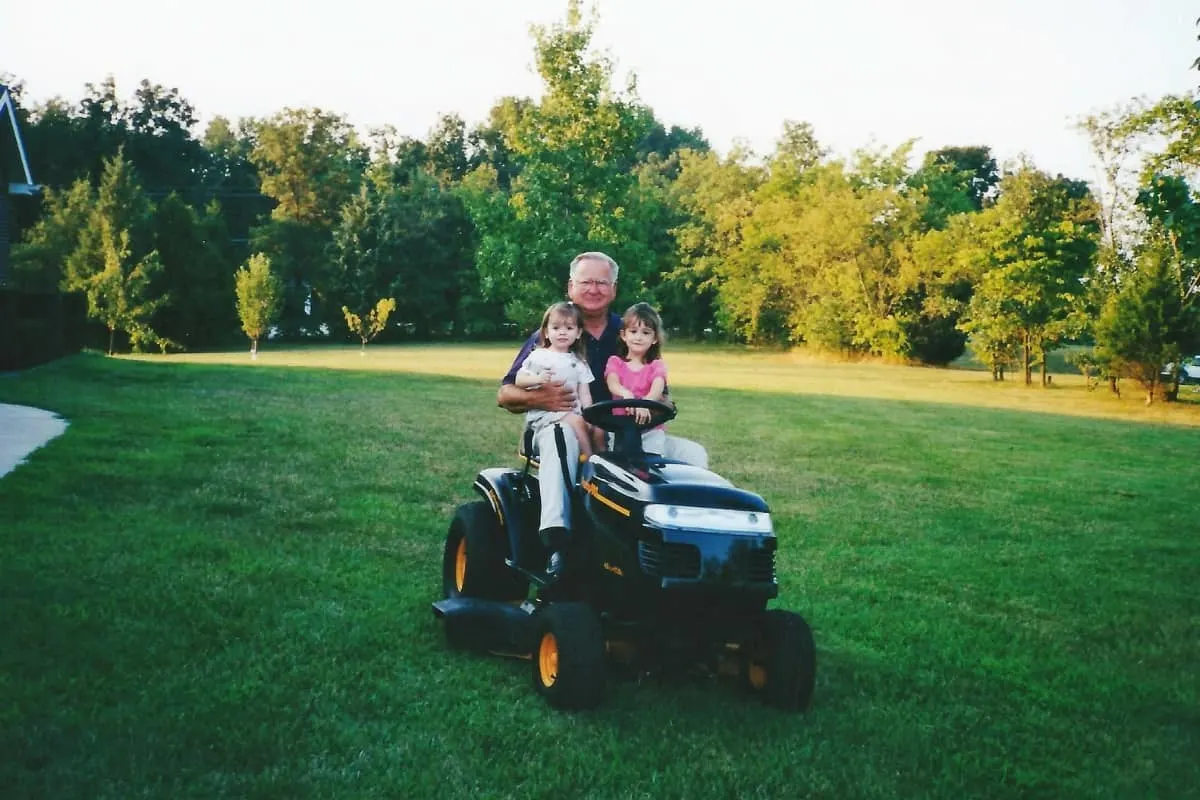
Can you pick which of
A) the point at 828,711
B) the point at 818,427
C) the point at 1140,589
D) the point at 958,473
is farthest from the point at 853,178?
the point at 828,711

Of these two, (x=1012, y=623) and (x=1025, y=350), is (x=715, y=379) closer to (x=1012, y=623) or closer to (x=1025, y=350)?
(x=1025, y=350)

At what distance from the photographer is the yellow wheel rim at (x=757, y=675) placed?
14.3 feet

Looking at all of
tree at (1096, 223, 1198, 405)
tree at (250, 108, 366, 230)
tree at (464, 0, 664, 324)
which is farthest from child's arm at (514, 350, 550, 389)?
tree at (250, 108, 366, 230)

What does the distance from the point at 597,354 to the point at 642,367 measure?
0.32 m

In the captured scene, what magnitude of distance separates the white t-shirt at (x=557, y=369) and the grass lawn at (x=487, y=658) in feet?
3.62

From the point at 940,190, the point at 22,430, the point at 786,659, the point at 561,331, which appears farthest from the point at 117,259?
the point at 786,659

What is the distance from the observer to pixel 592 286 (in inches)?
204

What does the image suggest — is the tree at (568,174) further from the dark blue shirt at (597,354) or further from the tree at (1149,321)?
the dark blue shirt at (597,354)

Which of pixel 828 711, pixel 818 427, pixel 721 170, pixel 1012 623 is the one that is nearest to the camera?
pixel 828 711

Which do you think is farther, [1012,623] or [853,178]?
[853,178]

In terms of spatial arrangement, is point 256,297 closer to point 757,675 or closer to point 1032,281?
point 1032,281

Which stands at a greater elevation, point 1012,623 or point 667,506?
point 667,506

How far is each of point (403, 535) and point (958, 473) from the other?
6869mm

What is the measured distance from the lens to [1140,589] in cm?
704
